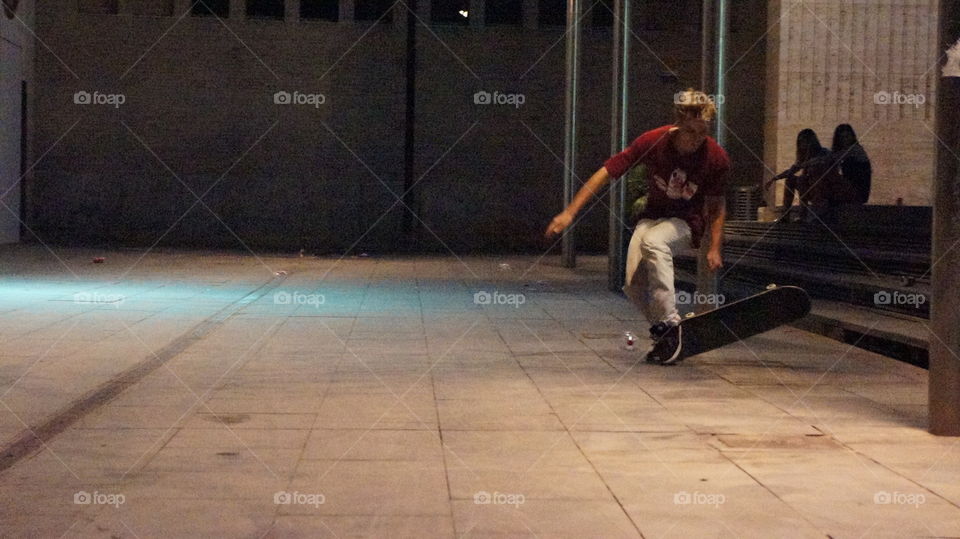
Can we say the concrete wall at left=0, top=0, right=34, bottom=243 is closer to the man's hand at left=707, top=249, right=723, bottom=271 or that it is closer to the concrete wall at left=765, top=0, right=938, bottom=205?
the concrete wall at left=765, top=0, right=938, bottom=205

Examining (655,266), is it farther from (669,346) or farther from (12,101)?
(12,101)

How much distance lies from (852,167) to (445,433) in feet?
33.4

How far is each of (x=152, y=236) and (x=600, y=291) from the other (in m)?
18.9

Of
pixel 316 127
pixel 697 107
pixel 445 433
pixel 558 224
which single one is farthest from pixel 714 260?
pixel 316 127

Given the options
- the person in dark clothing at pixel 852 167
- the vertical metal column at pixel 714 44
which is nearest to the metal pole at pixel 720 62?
the vertical metal column at pixel 714 44

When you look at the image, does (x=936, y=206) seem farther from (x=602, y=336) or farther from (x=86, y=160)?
(x=86, y=160)

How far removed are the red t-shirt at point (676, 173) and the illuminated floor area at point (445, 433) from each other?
1198 millimetres

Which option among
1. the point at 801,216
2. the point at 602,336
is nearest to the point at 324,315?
the point at 602,336

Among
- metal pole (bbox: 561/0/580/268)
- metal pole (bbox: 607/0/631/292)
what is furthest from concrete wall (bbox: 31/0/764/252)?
metal pole (bbox: 607/0/631/292)

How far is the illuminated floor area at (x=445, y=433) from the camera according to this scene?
15.6 ft

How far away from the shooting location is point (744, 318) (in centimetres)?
889

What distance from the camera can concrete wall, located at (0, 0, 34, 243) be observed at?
2950cm

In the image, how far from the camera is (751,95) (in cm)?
3262

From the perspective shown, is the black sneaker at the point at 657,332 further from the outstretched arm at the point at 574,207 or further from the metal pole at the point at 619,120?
the metal pole at the point at 619,120
